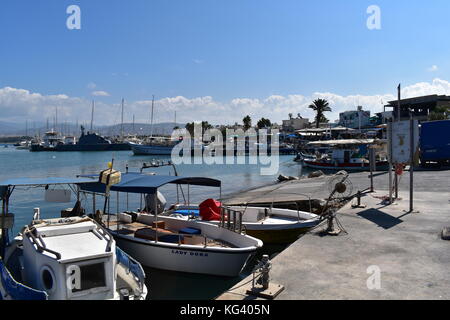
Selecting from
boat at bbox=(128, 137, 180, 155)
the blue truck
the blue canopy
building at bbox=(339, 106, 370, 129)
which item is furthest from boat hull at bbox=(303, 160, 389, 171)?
boat at bbox=(128, 137, 180, 155)

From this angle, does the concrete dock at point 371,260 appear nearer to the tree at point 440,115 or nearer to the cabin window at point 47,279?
the cabin window at point 47,279

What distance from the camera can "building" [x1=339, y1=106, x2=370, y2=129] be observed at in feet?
354

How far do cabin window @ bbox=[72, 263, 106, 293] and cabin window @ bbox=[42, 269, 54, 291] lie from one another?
2.41 feet

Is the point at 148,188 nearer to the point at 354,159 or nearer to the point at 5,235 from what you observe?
the point at 5,235

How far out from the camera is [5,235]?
12.2 metres

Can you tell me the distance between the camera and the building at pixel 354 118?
107875 millimetres

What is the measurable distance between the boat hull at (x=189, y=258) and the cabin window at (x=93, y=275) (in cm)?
420

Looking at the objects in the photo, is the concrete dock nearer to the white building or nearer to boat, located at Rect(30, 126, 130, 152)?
the white building

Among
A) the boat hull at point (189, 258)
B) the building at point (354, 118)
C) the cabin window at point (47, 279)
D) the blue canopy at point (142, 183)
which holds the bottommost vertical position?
the boat hull at point (189, 258)

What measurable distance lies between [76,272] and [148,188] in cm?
514

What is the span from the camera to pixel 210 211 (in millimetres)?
15328

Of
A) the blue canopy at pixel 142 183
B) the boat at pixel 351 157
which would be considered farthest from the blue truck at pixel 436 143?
the blue canopy at pixel 142 183
